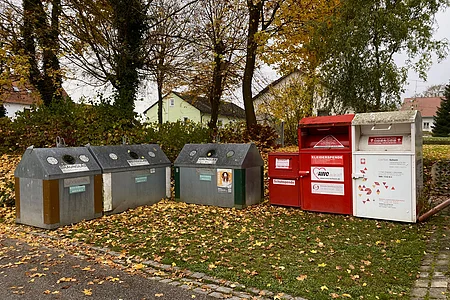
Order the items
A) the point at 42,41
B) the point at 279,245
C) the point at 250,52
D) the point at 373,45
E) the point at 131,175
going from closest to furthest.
Result: the point at 279,245
the point at 131,175
the point at 373,45
the point at 42,41
the point at 250,52

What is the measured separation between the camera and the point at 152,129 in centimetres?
1079

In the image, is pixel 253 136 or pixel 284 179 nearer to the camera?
pixel 284 179

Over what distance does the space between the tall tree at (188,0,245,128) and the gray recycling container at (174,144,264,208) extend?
5.91 metres

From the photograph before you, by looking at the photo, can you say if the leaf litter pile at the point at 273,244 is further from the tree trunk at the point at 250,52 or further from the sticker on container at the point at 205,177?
the tree trunk at the point at 250,52

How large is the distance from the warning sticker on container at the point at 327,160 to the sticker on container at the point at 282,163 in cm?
55

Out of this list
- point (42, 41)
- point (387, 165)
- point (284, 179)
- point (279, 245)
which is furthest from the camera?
point (42, 41)

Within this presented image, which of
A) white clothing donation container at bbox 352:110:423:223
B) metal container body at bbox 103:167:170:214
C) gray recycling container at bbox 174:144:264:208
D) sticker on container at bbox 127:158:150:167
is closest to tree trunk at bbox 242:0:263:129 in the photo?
gray recycling container at bbox 174:144:264:208

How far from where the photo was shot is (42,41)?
12875mm

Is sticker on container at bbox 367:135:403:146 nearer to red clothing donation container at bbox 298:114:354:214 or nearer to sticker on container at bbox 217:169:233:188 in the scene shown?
red clothing donation container at bbox 298:114:354:214

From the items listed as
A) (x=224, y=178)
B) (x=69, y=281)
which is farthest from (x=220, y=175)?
(x=69, y=281)

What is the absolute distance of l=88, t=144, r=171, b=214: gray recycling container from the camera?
7.09m

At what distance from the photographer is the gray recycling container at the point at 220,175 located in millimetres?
7418

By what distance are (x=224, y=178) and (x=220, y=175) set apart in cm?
10

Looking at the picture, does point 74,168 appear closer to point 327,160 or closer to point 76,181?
point 76,181
